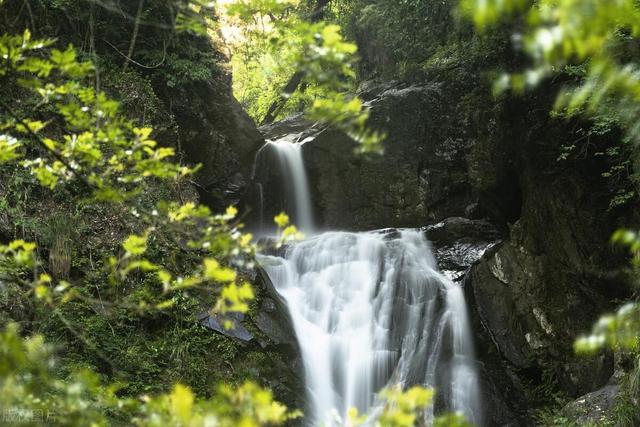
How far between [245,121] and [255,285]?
5.36 meters

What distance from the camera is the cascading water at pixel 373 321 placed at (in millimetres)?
7645

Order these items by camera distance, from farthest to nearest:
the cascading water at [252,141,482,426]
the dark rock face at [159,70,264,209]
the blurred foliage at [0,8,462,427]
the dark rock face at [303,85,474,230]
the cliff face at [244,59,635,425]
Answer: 1. the dark rock face at [303,85,474,230]
2. the dark rock face at [159,70,264,209]
3. the cliff face at [244,59,635,425]
4. the cascading water at [252,141,482,426]
5. the blurred foliage at [0,8,462,427]

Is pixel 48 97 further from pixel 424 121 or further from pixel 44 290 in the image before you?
pixel 424 121

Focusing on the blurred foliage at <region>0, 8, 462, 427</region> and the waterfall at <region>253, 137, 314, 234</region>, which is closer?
the blurred foliage at <region>0, 8, 462, 427</region>

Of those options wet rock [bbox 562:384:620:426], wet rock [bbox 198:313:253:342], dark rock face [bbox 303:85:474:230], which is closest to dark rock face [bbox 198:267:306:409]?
wet rock [bbox 198:313:253:342]

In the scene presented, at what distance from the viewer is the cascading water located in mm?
7645

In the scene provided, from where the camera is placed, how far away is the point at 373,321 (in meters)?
8.82

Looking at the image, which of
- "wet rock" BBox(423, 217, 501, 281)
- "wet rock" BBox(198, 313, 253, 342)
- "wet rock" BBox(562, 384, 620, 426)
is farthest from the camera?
"wet rock" BBox(423, 217, 501, 281)

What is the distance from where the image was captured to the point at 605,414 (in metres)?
6.14

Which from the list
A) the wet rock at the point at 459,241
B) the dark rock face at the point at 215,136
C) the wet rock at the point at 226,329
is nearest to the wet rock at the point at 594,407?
the wet rock at the point at 459,241

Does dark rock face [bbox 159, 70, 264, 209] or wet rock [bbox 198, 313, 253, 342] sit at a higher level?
dark rock face [bbox 159, 70, 264, 209]

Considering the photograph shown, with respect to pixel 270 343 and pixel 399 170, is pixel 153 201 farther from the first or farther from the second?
pixel 399 170

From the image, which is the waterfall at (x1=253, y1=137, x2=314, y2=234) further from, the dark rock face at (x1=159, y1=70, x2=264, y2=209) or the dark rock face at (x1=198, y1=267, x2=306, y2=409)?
the dark rock face at (x1=198, y1=267, x2=306, y2=409)

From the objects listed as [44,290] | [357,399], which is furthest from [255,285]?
[44,290]
